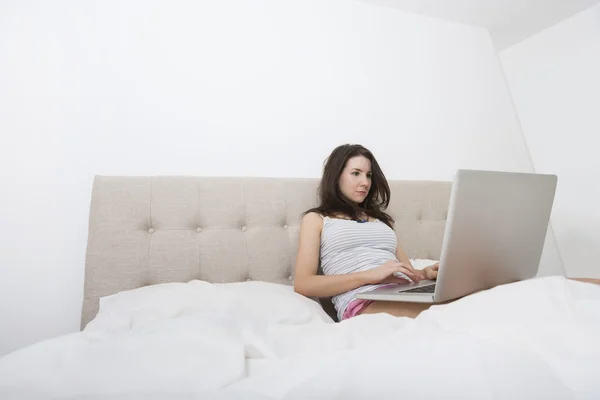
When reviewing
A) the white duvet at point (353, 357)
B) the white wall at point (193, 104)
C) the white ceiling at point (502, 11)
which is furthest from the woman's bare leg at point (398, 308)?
the white ceiling at point (502, 11)

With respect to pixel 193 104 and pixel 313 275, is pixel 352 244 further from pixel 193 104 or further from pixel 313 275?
pixel 193 104

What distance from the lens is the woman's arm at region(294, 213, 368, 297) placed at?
3.79ft

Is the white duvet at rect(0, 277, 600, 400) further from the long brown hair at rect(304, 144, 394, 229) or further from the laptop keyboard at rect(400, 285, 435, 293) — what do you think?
the long brown hair at rect(304, 144, 394, 229)

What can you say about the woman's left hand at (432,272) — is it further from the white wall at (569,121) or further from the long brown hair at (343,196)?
the white wall at (569,121)

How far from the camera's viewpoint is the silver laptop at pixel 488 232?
835 millimetres

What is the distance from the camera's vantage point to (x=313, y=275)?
123cm

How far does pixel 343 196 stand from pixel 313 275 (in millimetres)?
393

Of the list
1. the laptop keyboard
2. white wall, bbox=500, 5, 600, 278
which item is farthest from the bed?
white wall, bbox=500, 5, 600, 278

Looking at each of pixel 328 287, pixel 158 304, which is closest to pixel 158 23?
pixel 158 304

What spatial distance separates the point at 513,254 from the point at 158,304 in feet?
3.20

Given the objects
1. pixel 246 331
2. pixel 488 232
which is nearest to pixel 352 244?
pixel 488 232

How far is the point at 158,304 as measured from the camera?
989 millimetres

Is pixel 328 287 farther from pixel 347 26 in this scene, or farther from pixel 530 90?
pixel 530 90

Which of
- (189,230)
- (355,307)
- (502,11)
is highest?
(502,11)
